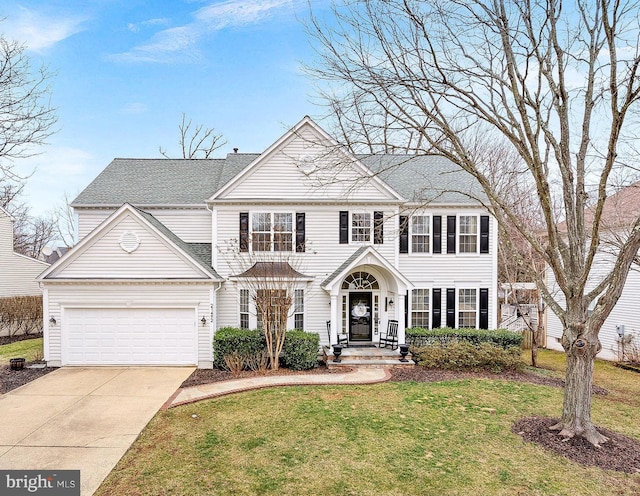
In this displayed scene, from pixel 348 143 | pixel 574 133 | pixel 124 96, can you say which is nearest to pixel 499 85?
pixel 574 133

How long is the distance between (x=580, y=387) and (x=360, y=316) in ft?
27.5

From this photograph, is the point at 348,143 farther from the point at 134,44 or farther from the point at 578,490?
the point at 134,44

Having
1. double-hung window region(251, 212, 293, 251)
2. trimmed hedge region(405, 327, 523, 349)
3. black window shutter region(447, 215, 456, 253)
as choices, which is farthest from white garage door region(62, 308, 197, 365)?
black window shutter region(447, 215, 456, 253)

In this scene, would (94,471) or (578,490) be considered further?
(94,471)

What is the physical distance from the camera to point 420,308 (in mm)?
14680

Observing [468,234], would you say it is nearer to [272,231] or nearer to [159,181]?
[272,231]

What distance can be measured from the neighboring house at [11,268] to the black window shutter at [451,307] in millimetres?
21078

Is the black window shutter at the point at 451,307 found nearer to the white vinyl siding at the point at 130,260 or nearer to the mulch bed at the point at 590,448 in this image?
the mulch bed at the point at 590,448

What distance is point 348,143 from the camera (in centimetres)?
760

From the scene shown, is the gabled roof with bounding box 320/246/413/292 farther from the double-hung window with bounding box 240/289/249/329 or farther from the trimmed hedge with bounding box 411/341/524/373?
the double-hung window with bounding box 240/289/249/329

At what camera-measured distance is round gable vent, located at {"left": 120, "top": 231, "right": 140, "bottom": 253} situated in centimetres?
1220

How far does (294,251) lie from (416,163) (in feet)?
23.9

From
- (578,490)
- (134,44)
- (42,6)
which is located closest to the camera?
(578,490)

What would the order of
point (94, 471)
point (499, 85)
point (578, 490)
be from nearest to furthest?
point (578, 490), point (94, 471), point (499, 85)
